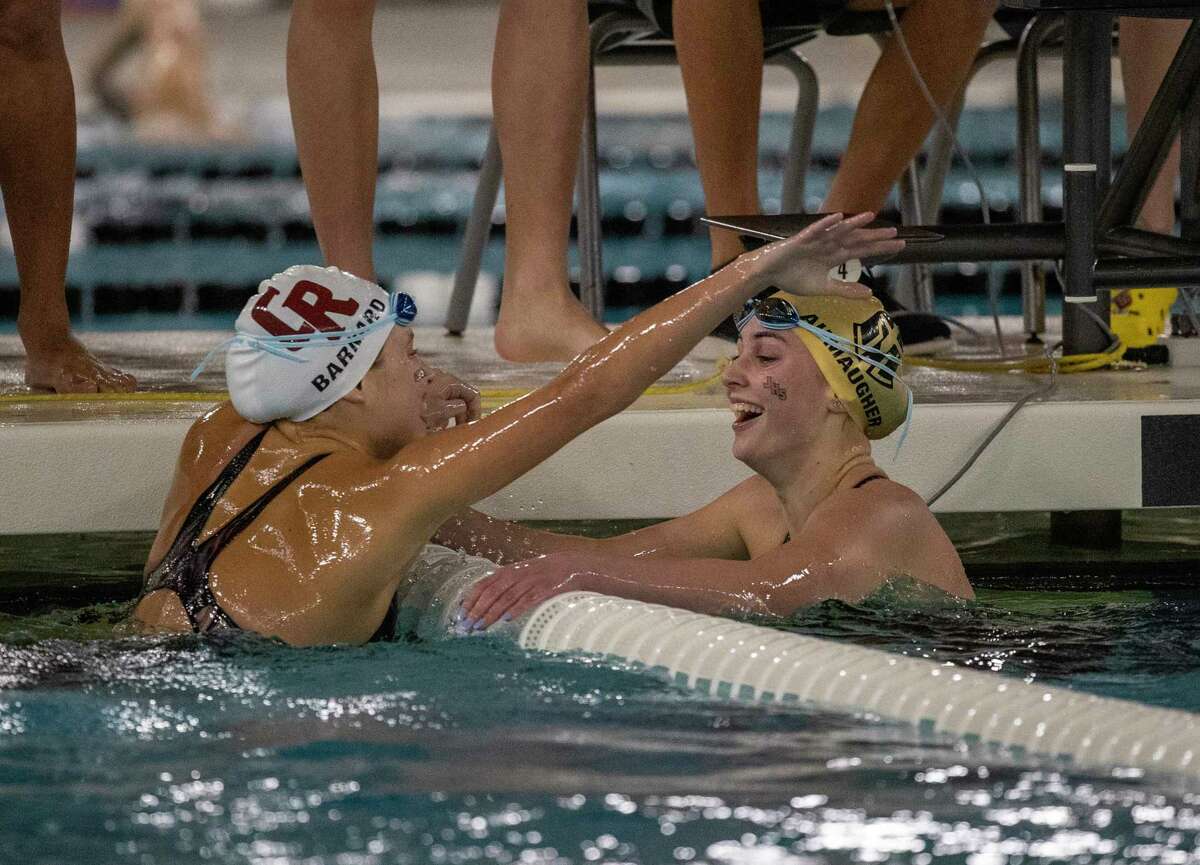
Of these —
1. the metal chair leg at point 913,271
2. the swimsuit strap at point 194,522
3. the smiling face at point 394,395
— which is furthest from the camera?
the metal chair leg at point 913,271

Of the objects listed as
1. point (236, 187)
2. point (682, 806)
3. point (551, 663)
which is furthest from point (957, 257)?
point (236, 187)

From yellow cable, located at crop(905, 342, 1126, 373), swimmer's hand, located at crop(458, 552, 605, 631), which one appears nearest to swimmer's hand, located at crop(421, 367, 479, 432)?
swimmer's hand, located at crop(458, 552, 605, 631)

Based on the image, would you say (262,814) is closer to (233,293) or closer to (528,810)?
(528,810)

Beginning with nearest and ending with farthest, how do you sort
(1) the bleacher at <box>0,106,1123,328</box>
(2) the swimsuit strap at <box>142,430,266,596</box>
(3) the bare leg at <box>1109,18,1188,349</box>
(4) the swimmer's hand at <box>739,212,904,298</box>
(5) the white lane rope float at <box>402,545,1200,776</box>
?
1. (5) the white lane rope float at <box>402,545,1200,776</box>
2. (4) the swimmer's hand at <box>739,212,904,298</box>
3. (2) the swimsuit strap at <box>142,430,266,596</box>
4. (3) the bare leg at <box>1109,18,1188,349</box>
5. (1) the bleacher at <box>0,106,1123,328</box>

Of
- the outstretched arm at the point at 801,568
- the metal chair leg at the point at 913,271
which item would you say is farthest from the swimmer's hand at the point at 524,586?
the metal chair leg at the point at 913,271

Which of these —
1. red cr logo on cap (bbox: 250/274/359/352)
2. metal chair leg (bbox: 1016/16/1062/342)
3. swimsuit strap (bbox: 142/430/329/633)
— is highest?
metal chair leg (bbox: 1016/16/1062/342)

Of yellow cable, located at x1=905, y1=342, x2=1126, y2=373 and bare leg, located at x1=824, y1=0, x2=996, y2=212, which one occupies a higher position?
bare leg, located at x1=824, y1=0, x2=996, y2=212

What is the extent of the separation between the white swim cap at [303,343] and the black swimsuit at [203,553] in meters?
0.09

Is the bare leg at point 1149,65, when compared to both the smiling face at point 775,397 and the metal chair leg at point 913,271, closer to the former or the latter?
the metal chair leg at point 913,271

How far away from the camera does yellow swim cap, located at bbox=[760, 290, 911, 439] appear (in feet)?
8.95

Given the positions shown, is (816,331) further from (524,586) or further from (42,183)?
(42,183)

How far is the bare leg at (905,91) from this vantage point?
376 cm

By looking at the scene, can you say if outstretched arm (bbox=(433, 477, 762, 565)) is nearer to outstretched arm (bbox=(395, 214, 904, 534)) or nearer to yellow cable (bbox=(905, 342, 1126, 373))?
outstretched arm (bbox=(395, 214, 904, 534))

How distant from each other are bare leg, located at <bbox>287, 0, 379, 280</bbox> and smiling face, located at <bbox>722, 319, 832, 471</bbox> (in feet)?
2.69
